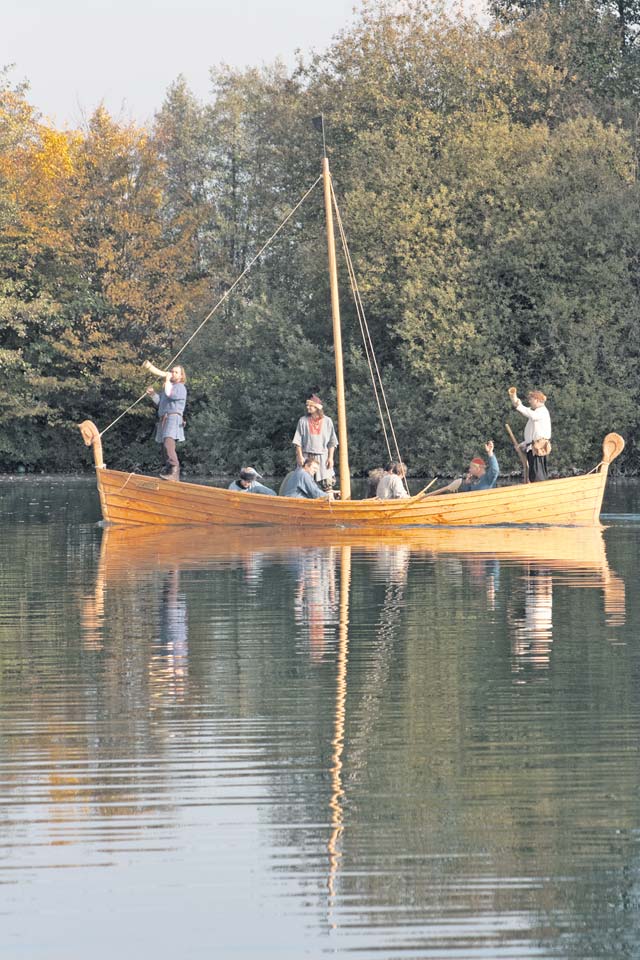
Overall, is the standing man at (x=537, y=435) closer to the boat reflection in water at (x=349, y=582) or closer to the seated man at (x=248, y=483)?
the boat reflection in water at (x=349, y=582)

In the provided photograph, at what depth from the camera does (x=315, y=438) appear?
24.7m

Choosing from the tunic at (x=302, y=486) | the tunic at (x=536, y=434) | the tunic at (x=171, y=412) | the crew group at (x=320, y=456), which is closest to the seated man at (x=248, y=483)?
the crew group at (x=320, y=456)

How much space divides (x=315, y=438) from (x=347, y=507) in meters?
1.72

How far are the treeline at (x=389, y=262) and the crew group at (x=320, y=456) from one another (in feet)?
52.3

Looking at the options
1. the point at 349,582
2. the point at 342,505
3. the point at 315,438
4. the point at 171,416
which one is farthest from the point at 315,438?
the point at 349,582

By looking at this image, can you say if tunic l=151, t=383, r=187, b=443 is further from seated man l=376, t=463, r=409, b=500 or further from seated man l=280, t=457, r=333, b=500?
seated man l=376, t=463, r=409, b=500

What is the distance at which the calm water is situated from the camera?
5.51 m

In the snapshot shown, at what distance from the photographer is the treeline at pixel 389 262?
42375 mm

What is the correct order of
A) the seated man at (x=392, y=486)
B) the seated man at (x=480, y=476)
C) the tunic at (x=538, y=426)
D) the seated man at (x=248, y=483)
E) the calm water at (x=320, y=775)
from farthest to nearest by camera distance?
the tunic at (x=538, y=426), the seated man at (x=480, y=476), the seated man at (x=248, y=483), the seated man at (x=392, y=486), the calm water at (x=320, y=775)

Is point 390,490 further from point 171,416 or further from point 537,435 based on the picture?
point 171,416

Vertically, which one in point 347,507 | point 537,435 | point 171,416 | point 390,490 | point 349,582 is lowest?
point 349,582

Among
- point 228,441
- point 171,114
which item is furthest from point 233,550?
point 171,114

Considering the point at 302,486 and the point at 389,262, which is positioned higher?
the point at 389,262

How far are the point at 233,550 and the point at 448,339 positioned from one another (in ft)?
74.0
